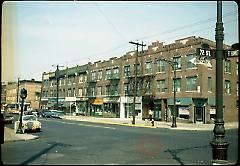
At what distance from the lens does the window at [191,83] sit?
4262 cm

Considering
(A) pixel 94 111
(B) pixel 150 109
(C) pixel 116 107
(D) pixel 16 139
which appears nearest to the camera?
(D) pixel 16 139

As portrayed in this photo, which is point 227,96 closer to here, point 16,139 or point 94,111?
point 94,111

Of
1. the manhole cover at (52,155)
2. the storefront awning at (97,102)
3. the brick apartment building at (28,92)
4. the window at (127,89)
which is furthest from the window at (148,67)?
the brick apartment building at (28,92)

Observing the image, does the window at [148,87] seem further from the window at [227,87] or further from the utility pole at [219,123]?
the utility pole at [219,123]

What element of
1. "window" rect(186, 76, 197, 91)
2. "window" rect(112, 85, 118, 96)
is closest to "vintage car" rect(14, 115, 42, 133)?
"window" rect(186, 76, 197, 91)

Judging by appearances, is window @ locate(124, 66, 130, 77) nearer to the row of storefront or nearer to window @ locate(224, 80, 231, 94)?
the row of storefront

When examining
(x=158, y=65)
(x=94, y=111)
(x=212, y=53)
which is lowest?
(x=94, y=111)

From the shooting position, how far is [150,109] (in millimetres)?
51625

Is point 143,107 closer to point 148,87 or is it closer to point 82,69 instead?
point 148,87

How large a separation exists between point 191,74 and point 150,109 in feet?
36.9

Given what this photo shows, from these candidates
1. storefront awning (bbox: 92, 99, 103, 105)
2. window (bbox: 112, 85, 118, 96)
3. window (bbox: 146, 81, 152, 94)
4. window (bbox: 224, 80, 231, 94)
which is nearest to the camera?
window (bbox: 224, 80, 231, 94)

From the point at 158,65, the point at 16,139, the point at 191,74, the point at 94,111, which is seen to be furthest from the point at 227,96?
the point at 16,139

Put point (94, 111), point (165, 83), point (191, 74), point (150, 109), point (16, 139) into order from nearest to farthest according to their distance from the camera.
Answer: point (16, 139), point (191, 74), point (165, 83), point (150, 109), point (94, 111)

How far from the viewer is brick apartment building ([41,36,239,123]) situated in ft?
140
